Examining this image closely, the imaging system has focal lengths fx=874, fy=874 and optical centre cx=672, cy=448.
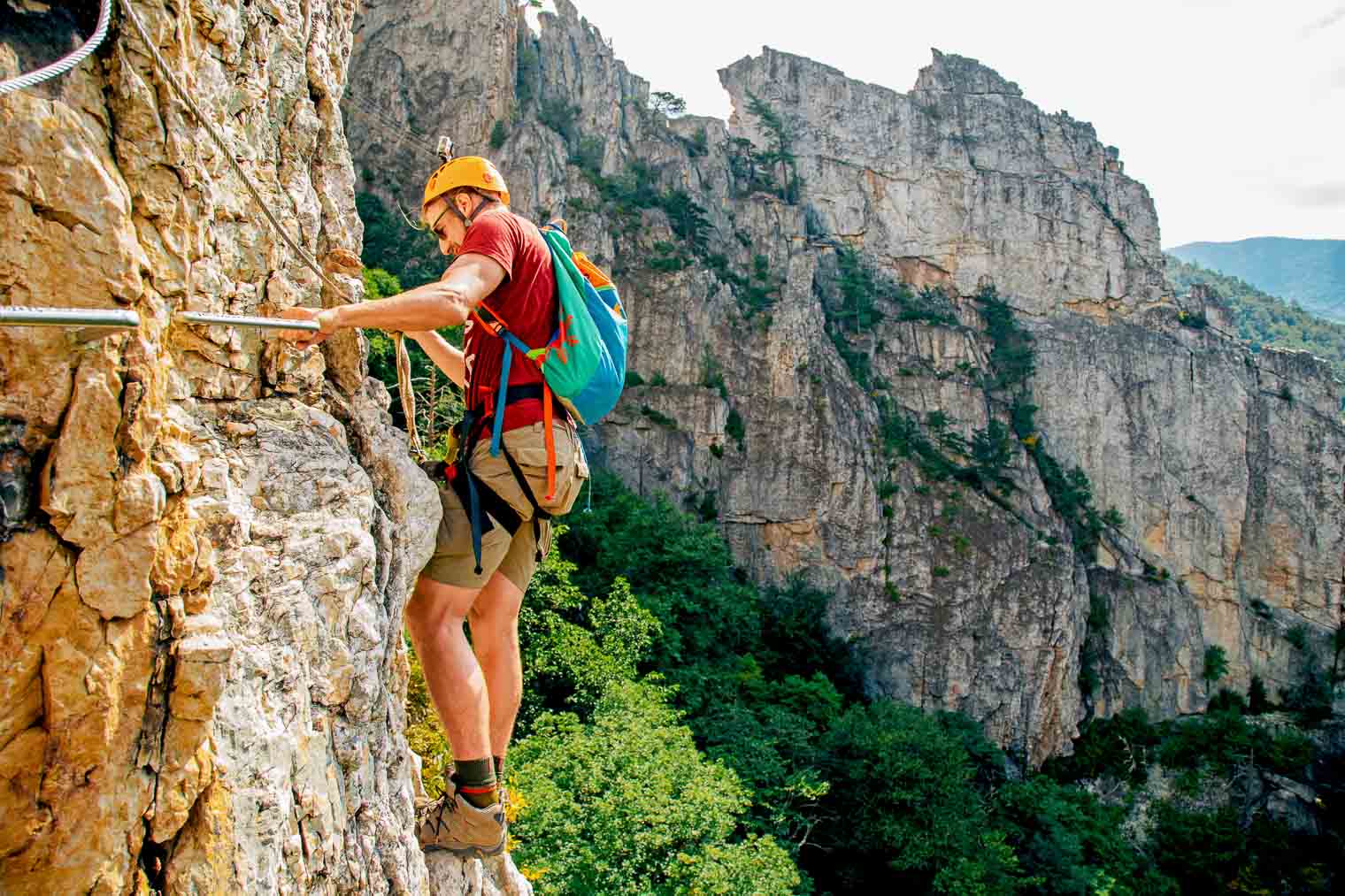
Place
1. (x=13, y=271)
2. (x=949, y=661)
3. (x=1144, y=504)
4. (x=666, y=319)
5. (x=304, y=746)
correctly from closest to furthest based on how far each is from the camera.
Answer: (x=13, y=271), (x=304, y=746), (x=949, y=661), (x=666, y=319), (x=1144, y=504)

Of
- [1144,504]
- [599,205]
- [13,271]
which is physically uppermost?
[599,205]

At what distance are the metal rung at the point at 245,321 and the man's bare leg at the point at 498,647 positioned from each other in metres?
1.11

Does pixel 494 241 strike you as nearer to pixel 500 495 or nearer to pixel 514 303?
pixel 514 303

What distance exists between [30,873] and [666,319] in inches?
1203

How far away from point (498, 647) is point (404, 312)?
4.18 ft

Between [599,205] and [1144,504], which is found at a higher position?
[599,205]

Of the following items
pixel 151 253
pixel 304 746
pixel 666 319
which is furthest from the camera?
pixel 666 319

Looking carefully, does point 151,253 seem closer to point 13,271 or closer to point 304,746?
point 13,271

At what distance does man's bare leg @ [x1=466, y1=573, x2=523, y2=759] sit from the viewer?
2.98 metres

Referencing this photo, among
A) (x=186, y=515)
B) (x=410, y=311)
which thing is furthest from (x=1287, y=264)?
(x=186, y=515)

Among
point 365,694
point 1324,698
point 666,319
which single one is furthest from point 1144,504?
point 365,694

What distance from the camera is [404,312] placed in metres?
2.27

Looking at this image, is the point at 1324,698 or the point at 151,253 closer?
the point at 151,253

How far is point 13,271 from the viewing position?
1469mm
